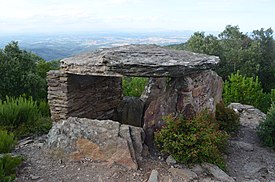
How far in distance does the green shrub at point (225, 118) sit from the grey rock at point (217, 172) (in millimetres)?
2707

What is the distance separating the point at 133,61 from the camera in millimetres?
5914

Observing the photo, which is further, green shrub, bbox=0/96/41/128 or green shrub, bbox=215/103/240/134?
green shrub, bbox=215/103/240/134

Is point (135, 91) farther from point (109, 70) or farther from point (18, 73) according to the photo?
point (109, 70)

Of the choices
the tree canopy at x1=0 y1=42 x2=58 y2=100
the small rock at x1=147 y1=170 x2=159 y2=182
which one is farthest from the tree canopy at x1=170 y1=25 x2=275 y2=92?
the small rock at x1=147 y1=170 x2=159 y2=182

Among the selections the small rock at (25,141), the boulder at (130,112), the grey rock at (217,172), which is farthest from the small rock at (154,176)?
the boulder at (130,112)

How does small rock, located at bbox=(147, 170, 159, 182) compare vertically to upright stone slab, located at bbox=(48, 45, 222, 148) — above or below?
below

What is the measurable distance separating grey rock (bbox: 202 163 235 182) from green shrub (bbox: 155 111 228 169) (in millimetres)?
126

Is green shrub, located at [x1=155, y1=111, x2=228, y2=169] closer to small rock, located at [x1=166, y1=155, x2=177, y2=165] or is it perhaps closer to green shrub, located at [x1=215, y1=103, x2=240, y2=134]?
small rock, located at [x1=166, y1=155, x2=177, y2=165]

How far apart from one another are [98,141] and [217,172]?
80.5 inches

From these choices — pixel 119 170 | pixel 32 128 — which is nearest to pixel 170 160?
pixel 119 170

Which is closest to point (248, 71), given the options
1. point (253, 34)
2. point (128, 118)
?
point (253, 34)

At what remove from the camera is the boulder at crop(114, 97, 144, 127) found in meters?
7.84

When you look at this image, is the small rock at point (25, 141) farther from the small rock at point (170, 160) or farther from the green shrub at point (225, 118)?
the green shrub at point (225, 118)

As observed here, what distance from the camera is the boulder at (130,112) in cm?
784
